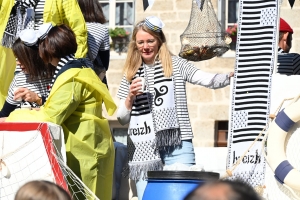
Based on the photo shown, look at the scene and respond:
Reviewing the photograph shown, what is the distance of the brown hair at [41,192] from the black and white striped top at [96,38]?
13.1ft

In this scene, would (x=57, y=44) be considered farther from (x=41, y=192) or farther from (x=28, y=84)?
(x=41, y=192)

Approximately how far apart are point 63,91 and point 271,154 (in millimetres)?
1476

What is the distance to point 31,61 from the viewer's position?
21.6ft

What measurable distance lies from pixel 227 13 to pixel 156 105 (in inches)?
252

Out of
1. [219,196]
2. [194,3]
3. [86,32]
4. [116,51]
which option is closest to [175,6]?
[116,51]

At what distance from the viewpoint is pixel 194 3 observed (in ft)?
27.5

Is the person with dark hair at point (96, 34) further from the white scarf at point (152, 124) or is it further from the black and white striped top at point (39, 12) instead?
the white scarf at point (152, 124)

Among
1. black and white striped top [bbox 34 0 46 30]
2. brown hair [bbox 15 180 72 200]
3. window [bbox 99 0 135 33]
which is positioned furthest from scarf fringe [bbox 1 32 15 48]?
window [bbox 99 0 135 33]

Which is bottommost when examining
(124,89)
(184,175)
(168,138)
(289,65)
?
(184,175)

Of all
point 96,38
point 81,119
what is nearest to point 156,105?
point 81,119

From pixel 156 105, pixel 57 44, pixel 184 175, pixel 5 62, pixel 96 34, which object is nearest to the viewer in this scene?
pixel 184 175

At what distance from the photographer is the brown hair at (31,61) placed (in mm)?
6535

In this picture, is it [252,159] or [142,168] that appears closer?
[252,159]

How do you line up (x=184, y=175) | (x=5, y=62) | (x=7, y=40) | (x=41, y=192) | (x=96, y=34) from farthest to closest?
(x=5, y=62), (x=7, y=40), (x=96, y=34), (x=184, y=175), (x=41, y=192)
